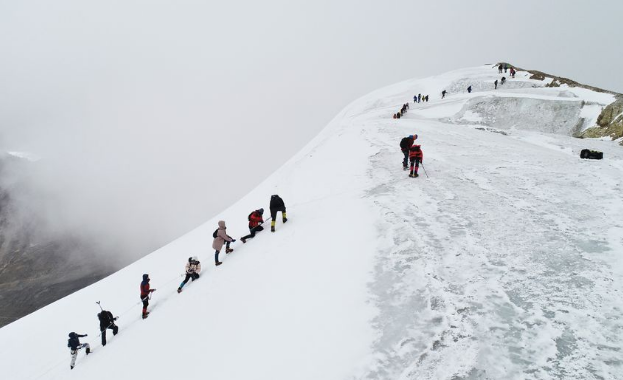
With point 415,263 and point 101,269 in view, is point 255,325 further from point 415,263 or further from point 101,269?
point 101,269

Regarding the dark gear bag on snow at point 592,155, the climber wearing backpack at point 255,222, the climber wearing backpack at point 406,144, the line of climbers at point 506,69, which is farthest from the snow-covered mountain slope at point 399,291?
the line of climbers at point 506,69

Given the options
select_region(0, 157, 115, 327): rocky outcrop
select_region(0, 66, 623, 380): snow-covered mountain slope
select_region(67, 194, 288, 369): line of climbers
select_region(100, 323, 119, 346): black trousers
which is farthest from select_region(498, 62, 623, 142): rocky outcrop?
select_region(0, 157, 115, 327): rocky outcrop

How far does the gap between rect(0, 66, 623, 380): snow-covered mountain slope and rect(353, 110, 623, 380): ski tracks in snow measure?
4cm

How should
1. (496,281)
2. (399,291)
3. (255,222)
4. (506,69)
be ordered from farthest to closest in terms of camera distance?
(506,69) < (255,222) < (399,291) < (496,281)

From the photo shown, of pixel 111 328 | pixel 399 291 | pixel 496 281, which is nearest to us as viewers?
pixel 496 281

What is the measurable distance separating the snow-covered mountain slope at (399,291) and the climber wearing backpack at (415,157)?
20.2 inches

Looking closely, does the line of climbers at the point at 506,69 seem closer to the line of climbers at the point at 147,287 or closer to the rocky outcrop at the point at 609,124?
the rocky outcrop at the point at 609,124

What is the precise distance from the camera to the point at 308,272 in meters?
10.2

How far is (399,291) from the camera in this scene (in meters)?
8.48

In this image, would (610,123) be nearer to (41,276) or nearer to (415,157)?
(415,157)

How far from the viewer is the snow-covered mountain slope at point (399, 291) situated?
21.7 ft

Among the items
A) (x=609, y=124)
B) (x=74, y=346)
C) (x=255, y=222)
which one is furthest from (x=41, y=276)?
(x=609, y=124)

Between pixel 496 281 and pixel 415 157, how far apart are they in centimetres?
877

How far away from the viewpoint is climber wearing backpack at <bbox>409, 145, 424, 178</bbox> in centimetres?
1609
